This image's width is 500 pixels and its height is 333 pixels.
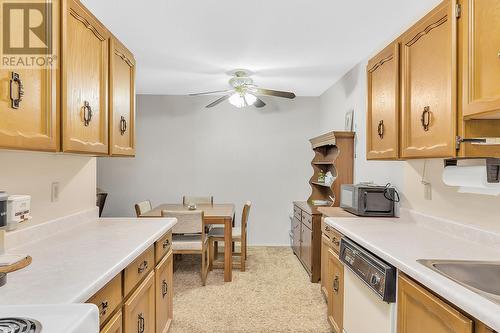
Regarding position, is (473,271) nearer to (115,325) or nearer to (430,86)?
(430,86)

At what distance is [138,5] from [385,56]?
1.83 m

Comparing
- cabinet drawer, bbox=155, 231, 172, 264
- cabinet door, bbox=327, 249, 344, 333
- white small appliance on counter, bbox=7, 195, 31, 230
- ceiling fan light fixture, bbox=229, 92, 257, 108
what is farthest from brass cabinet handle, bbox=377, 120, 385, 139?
white small appliance on counter, bbox=7, 195, 31, 230

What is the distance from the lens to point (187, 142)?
5.09 m

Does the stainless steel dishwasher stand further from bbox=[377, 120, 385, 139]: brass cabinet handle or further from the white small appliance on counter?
the white small appliance on counter

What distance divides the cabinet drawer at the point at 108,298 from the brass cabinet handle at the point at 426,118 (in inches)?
68.4

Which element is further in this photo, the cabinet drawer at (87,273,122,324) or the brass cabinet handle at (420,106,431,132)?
the brass cabinet handle at (420,106,431,132)

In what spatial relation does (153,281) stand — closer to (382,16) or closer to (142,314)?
(142,314)

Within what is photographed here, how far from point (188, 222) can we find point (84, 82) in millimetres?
1926

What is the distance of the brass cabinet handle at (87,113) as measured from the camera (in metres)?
1.64

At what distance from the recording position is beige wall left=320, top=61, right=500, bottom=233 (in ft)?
5.80

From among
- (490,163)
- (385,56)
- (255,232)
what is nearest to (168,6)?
(385,56)

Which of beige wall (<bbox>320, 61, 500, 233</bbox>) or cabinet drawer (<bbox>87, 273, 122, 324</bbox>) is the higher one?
beige wall (<bbox>320, 61, 500, 233</bbox>)

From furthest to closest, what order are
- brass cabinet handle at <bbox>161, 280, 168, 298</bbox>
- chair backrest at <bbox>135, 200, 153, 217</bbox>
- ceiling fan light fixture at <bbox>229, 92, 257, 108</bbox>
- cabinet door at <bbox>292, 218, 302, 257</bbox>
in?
cabinet door at <bbox>292, 218, 302, 257</bbox> → ceiling fan light fixture at <bbox>229, 92, 257, 108</bbox> → chair backrest at <bbox>135, 200, 153, 217</bbox> → brass cabinet handle at <bbox>161, 280, 168, 298</bbox>

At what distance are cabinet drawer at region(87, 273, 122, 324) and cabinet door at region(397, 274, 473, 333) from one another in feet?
4.13
